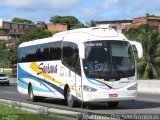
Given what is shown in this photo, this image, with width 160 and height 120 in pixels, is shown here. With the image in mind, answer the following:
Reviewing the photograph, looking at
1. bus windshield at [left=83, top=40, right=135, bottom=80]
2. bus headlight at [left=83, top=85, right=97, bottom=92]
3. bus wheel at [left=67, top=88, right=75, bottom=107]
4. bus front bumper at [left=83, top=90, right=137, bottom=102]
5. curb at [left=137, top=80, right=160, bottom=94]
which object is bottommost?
curb at [left=137, top=80, right=160, bottom=94]

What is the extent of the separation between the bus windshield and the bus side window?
23.1 inches

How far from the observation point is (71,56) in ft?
69.9

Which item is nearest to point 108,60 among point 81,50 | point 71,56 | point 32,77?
point 81,50

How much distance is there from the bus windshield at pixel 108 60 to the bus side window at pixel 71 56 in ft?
1.92

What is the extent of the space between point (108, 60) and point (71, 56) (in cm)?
189

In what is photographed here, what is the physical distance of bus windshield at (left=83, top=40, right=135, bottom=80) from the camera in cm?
2002

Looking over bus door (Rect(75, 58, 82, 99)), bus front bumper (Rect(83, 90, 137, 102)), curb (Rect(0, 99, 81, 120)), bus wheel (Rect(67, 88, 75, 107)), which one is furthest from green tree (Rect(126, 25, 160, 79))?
curb (Rect(0, 99, 81, 120))

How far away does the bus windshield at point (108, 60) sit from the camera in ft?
65.7

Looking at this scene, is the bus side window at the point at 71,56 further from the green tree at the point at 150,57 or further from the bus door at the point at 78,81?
the green tree at the point at 150,57

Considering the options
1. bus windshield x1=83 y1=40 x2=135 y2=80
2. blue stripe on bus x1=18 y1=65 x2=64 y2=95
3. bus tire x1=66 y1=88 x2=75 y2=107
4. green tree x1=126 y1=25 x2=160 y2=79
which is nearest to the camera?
bus windshield x1=83 y1=40 x2=135 y2=80

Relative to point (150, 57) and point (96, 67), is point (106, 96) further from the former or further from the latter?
point (150, 57)

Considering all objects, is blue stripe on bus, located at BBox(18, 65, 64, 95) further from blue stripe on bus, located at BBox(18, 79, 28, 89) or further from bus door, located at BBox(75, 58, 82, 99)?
bus door, located at BBox(75, 58, 82, 99)

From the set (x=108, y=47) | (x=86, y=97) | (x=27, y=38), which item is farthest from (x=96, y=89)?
(x=27, y=38)

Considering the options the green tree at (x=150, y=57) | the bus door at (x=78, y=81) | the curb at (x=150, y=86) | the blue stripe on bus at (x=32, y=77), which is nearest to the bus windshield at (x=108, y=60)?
the bus door at (x=78, y=81)
